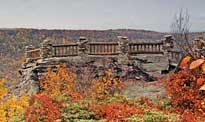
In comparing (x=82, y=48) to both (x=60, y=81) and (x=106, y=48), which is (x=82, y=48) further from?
(x=60, y=81)

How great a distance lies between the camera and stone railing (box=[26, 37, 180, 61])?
26016 mm

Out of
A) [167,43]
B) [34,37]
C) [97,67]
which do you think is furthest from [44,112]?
[34,37]

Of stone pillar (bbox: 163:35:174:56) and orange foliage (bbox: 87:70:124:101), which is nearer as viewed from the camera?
orange foliage (bbox: 87:70:124:101)

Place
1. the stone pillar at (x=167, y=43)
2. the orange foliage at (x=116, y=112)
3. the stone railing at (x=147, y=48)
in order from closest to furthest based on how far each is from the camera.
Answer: the orange foliage at (x=116, y=112) → the stone pillar at (x=167, y=43) → the stone railing at (x=147, y=48)

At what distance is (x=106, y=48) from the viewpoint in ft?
86.9

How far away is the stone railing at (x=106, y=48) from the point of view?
26016 mm

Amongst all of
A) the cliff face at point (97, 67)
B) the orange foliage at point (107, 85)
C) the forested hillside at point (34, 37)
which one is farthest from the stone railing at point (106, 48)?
the forested hillside at point (34, 37)

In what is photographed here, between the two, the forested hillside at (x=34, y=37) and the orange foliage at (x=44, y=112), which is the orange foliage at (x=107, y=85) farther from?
the forested hillside at (x=34, y=37)

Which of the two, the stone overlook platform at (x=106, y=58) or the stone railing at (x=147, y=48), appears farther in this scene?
the stone railing at (x=147, y=48)

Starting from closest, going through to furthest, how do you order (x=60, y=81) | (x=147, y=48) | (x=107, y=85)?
(x=107, y=85) < (x=60, y=81) < (x=147, y=48)

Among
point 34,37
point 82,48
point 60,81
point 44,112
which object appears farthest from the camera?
point 34,37

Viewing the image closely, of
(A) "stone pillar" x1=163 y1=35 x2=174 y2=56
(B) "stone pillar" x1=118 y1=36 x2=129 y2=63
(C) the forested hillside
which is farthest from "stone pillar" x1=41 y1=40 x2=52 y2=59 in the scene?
(C) the forested hillside

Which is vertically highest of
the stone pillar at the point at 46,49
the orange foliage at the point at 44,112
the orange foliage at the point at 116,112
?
the stone pillar at the point at 46,49

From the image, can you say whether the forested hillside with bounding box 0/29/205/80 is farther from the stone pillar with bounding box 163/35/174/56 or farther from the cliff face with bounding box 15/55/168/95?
the cliff face with bounding box 15/55/168/95
